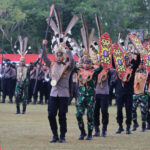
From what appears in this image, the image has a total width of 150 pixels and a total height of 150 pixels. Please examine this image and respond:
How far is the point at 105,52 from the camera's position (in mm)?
14266

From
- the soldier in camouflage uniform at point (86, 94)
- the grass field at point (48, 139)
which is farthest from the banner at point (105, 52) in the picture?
the grass field at point (48, 139)

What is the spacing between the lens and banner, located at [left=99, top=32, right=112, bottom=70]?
14.1 metres

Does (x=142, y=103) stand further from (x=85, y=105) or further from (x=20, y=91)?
(x=20, y=91)

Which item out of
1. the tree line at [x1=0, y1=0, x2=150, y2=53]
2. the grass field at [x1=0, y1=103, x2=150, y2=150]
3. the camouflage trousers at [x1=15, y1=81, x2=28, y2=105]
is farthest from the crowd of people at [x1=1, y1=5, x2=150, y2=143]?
the tree line at [x1=0, y1=0, x2=150, y2=53]

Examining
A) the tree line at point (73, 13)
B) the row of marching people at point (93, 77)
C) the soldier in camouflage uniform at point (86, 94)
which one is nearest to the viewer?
the row of marching people at point (93, 77)

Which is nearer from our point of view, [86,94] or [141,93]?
[86,94]

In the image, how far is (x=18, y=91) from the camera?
20922 millimetres

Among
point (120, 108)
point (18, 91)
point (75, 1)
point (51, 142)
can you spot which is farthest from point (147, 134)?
point (75, 1)

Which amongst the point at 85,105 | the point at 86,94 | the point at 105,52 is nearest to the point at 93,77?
the point at 86,94

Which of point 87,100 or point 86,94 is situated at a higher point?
point 86,94

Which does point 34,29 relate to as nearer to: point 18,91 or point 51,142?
point 18,91

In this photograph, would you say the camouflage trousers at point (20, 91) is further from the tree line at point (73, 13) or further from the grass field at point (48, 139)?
the tree line at point (73, 13)

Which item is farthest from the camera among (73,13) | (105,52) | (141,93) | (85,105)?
(73,13)

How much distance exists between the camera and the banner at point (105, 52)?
14.1m
